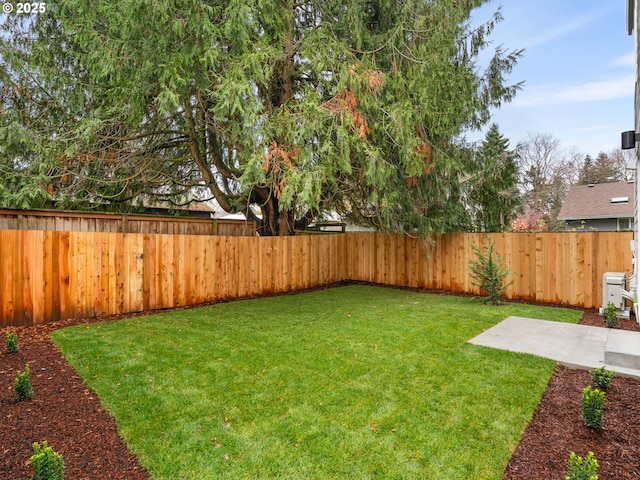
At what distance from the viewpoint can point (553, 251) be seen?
6672mm

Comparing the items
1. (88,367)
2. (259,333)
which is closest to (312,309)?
(259,333)

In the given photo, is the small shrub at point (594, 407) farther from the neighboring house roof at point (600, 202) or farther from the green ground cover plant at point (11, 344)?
the neighboring house roof at point (600, 202)

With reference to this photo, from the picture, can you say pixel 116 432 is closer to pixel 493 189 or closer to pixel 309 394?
pixel 309 394

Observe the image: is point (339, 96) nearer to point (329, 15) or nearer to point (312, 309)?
point (329, 15)

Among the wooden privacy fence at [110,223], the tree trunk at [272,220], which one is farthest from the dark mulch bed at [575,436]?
the wooden privacy fence at [110,223]

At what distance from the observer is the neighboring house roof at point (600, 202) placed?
1445 centimetres

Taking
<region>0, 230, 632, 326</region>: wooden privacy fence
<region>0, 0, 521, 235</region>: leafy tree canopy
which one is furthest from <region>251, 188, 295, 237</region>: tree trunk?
<region>0, 0, 521, 235</region>: leafy tree canopy

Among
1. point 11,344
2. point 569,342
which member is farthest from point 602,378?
point 11,344

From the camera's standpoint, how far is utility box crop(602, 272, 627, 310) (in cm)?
549

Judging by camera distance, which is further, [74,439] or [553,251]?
[553,251]

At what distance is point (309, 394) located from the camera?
2.87 metres

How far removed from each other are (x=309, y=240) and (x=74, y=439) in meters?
6.63

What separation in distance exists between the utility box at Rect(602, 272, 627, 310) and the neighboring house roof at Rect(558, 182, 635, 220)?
1120 cm

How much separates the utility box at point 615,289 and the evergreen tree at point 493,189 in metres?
2.43
